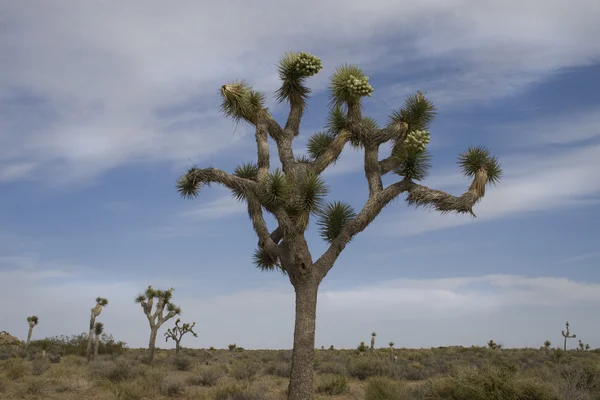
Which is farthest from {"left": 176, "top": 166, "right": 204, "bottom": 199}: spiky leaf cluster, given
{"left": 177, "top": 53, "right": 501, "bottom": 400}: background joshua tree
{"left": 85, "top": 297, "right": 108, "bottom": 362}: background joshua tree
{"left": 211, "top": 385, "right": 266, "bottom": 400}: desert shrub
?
{"left": 85, "top": 297, "right": 108, "bottom": 362}: background joshua tree

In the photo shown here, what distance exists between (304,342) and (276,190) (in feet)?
11.7

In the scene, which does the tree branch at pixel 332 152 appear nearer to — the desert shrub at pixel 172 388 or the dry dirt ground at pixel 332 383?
the dry dirt ground at pixel 332 383

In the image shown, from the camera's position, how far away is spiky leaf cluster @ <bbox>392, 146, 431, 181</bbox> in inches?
534

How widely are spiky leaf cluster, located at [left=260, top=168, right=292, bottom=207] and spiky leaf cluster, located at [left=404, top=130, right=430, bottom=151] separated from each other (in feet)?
10.7

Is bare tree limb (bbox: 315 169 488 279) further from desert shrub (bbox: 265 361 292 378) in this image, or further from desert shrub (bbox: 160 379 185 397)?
desert shrub (bbox: 265 361 292 378)

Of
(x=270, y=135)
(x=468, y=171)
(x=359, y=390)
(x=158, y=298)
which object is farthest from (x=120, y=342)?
(x=468, y=171)

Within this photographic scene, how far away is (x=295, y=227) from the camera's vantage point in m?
12.6

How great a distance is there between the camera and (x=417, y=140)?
13.4 m

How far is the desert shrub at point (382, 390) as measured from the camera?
11.3m

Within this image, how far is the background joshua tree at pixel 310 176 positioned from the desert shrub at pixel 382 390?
54.0 inches

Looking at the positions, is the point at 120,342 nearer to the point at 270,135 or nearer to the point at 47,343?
the point at 47,343

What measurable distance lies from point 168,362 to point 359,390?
13515 millimetres

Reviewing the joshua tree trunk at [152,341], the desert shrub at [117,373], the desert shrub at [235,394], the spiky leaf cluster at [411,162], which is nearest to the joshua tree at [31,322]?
the joshua tree trunk at [152,341]

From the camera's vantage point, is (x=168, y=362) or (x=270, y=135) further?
(x=168, y=362)
